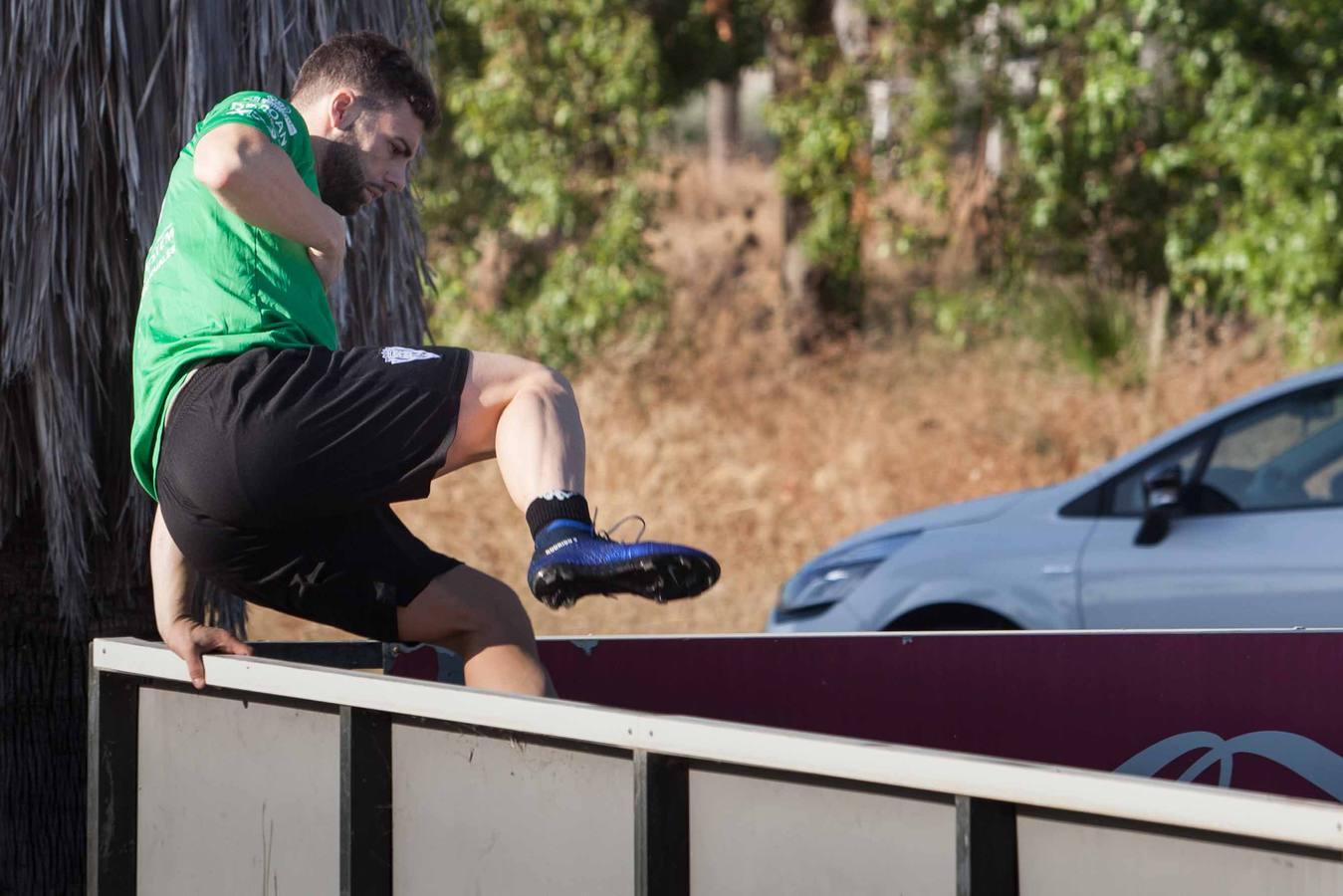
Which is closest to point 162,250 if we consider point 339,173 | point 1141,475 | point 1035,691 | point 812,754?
point 339,173

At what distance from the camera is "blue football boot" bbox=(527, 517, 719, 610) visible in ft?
8.82

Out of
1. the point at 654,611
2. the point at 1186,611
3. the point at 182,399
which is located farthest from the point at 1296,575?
the point at 654,611

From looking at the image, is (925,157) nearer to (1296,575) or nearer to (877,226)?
(877,226)

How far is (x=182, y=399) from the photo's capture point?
Answer: 300cm

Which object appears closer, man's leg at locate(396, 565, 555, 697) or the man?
the man

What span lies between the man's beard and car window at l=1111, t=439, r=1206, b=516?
3.95 meters

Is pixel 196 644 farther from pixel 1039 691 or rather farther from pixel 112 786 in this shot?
pixel 1039 691

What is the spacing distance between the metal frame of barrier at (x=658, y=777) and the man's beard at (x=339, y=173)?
88 cm

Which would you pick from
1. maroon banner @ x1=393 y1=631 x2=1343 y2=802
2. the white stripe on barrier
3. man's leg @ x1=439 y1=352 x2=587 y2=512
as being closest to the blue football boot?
man's leg @ x1=439 y1=352 x2=587 y2=512

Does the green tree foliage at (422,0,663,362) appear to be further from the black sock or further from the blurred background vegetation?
the black sock

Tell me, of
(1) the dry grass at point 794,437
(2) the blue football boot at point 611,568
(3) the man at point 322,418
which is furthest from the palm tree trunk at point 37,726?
(1) the dry grass at point 794,437

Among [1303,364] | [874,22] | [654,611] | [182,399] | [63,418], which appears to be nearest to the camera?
[182,399]

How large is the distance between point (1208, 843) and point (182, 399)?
1.89 meters

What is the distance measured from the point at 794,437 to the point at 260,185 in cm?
1107
